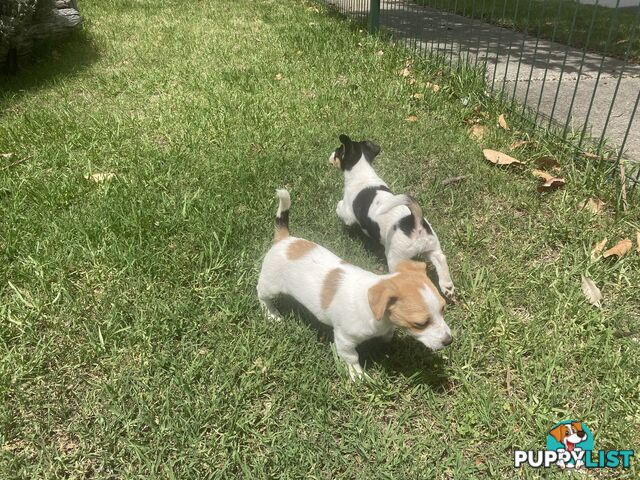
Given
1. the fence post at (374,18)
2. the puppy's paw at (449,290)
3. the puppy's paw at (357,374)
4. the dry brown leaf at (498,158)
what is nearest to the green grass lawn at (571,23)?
the fence post at (374,18)

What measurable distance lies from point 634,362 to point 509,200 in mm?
1356

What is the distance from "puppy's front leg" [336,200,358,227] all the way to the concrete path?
173cm

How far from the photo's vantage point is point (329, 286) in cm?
219

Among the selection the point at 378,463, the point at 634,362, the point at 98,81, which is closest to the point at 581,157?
the point at 634,362

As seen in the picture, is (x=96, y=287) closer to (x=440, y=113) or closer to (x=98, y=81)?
(x=440, y=113)

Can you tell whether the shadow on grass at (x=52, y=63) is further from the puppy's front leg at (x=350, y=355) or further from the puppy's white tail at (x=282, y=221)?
the puppy's front leg at (x=350, y=355)

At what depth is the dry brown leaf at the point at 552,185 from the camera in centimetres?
Result: 326

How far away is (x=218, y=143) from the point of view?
4.06 metres

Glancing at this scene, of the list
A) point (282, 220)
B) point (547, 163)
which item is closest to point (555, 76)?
point (547, 163)

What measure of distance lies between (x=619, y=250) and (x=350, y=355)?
1.65 metres

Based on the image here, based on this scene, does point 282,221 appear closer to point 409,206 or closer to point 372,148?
point 409,206

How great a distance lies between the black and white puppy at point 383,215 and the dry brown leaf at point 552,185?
1.14 m

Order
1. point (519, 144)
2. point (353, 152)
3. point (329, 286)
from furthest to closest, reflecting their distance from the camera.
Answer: point (519, 144) → point (353, 152) → point (329, 286)

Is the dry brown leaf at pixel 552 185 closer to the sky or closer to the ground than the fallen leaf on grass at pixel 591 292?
closer to the sky
